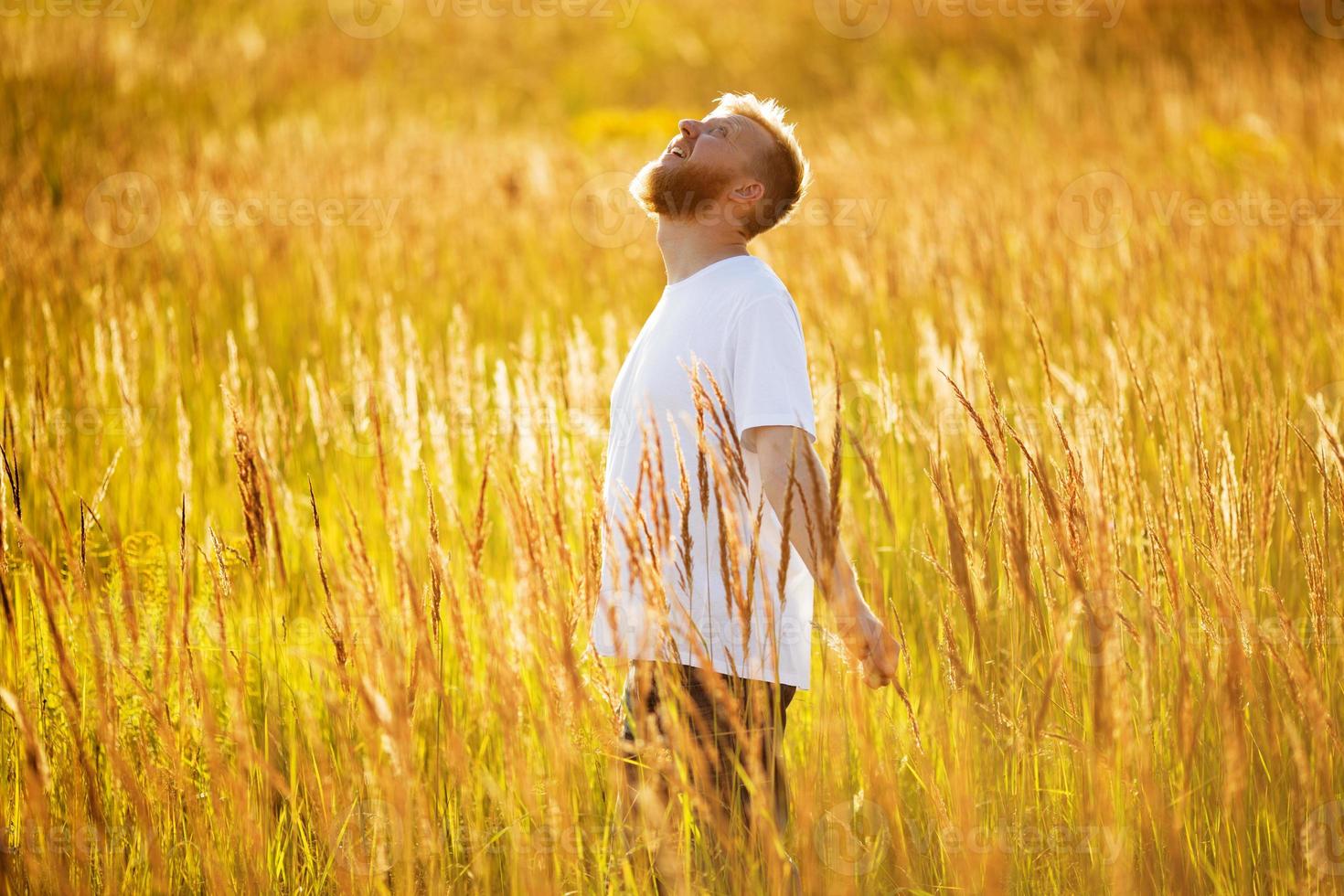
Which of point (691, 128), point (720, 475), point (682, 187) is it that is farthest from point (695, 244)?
point (720, 475)

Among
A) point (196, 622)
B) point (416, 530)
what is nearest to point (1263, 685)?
point (416, 530)

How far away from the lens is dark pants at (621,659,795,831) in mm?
1412

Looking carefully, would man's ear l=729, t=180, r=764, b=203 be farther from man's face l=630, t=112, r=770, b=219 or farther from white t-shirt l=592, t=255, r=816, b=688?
white t-shirt l=592, t=255, r=816, b=688

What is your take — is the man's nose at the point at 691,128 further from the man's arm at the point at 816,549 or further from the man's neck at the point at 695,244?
the man's arm at the point at 816,549

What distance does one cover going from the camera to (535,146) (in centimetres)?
993

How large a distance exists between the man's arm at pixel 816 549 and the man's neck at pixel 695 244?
40 cm

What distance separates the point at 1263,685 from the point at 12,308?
4812 mm

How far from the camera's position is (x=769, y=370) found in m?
1.71

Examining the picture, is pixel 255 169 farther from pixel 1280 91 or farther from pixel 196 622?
pixel 1280 91

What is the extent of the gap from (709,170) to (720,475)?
2.41 feet

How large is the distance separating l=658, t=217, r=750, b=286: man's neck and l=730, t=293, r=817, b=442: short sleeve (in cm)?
20

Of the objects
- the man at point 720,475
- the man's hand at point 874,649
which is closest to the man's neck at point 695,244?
the man at point 720,475

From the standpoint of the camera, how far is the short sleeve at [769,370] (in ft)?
5.53

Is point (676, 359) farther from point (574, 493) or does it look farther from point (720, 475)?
point (574, 493)
